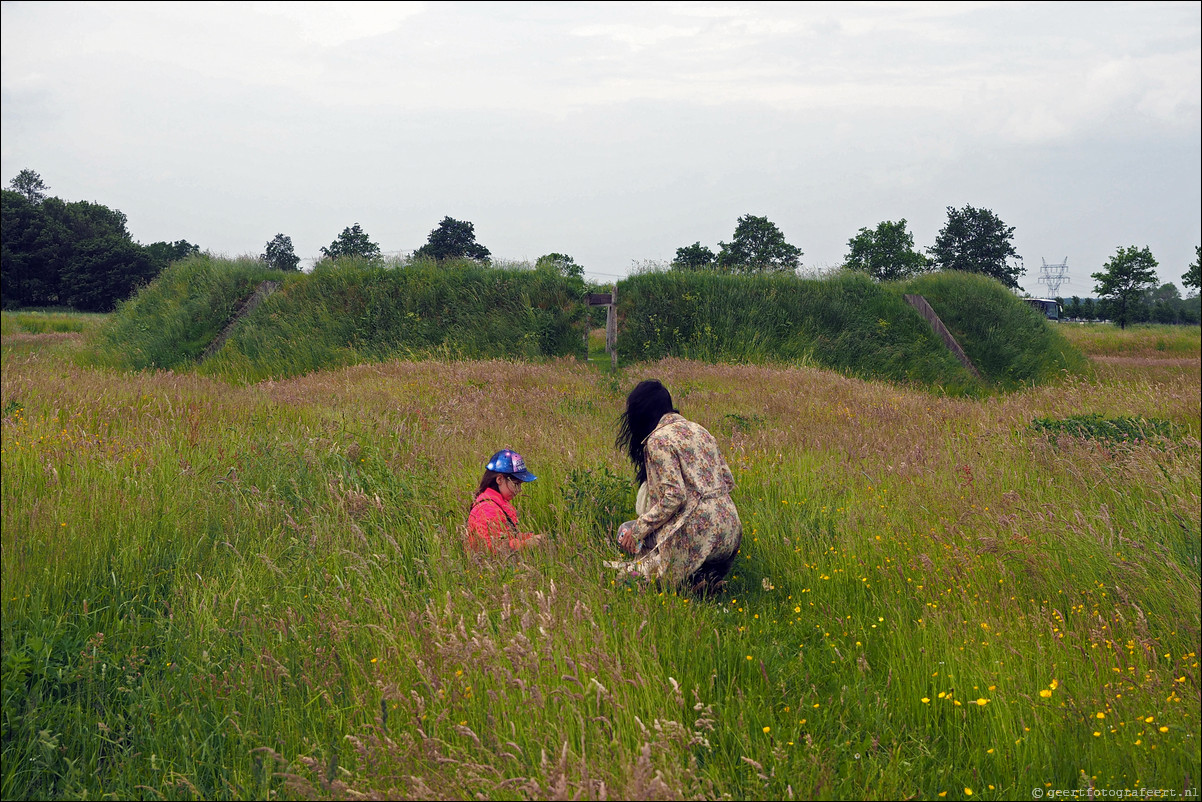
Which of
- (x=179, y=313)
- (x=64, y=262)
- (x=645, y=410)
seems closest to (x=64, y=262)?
(x=64, y=262)

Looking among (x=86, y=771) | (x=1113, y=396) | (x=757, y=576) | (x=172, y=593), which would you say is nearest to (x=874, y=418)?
(x=1113, y=396)

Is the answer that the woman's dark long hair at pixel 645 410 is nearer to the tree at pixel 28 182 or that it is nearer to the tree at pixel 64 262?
the tree at pixel 64 262

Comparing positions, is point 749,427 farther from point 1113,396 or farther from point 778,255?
point 778,255

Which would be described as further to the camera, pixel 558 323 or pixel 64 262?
pixel 64 262

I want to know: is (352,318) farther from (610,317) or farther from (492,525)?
(492,525)

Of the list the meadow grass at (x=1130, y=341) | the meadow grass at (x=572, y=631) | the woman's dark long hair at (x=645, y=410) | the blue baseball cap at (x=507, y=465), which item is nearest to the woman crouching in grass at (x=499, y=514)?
the blue baseball cap at (x=507, y=465)

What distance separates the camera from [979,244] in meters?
52.7

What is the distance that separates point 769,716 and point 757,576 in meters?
1.89

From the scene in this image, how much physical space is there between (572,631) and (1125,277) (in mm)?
43879

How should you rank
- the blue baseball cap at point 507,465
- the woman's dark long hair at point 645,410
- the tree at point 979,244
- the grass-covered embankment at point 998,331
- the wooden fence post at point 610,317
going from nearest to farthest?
the woman's dark long hair at point 645,410
the blue baseball cap at point 507,465
the wooden fence post at point 610,317
the grass-covered embankment at point 998,331
the tree at point 979,244

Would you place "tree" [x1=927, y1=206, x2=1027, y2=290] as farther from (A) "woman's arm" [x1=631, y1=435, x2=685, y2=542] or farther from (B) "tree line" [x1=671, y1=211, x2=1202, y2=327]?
(A) "woman's arm" [x1=631, y1=435, x2=685, y2=542]


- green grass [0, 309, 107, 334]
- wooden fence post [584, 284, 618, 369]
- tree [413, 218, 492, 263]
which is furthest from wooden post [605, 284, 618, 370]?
tree [413, 218, 492, 263]

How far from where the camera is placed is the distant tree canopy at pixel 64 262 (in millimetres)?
→ 23172

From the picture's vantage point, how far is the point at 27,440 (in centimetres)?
537
